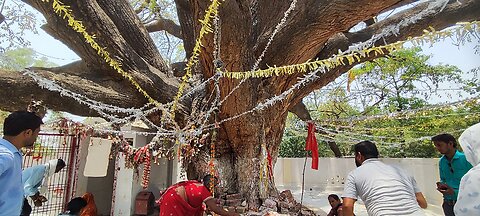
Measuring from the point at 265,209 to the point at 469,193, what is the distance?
9.71 feet

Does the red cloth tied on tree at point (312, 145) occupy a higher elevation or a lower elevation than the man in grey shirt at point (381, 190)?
higher

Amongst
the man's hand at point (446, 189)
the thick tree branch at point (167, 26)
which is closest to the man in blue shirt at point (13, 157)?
the man's hand at point (446, 189)

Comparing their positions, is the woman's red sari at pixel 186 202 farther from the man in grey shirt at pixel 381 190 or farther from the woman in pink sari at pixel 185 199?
the man in grey shirt at pixel 381 190

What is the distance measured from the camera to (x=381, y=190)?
7.33ft

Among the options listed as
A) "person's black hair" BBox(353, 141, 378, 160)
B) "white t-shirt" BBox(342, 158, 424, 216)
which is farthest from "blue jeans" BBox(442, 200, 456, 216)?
"person's black hair" BBox(353, 141, 378, 160)

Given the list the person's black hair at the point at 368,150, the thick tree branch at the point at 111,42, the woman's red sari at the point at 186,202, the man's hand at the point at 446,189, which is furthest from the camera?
the thick tree branch at the point at 111,42

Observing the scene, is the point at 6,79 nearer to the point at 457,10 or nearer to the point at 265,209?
the point at 265,209

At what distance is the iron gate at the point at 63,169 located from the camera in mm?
5520

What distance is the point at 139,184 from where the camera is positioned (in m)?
6.34

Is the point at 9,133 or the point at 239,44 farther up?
the point at 239,44

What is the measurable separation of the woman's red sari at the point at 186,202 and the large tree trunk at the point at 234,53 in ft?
4.25

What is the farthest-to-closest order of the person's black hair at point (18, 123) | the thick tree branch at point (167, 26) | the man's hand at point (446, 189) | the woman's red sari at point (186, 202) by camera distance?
the thick tree branch at point (167, 26) → the man's hand at point (446, 189) → the woman's red sari at point (186, 202) → the person's black hair at point (18, 123)

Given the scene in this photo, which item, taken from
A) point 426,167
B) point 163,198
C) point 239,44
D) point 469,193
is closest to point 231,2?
point 239,44

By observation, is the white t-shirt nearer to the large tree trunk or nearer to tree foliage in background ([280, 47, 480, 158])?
the large tree trunk
